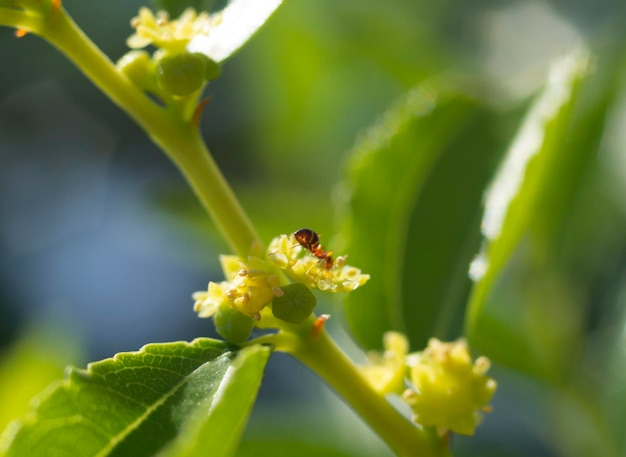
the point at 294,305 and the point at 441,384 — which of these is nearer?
the point at 294,305

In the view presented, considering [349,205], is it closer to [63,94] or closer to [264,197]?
[264,197]

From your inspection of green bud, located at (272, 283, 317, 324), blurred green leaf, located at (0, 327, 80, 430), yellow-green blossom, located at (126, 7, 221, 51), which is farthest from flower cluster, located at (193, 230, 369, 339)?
blurred green leaf, located at (0, 327, 80, 430)

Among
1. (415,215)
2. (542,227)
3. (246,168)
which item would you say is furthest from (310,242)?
(246,168)

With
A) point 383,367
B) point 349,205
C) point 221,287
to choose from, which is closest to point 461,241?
point 349,205

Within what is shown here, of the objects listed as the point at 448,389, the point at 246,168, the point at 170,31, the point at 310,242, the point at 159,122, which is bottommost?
the point at 448,389

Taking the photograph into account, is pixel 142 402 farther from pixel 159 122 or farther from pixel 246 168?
pixel 246 168

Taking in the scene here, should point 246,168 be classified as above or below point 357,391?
above

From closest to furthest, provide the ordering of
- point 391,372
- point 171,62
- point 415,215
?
point 171,62
point 391,372
point 415,215
